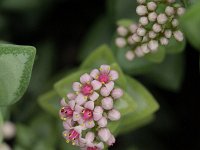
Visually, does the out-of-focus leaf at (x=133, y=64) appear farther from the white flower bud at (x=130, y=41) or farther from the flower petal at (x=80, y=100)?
the flower petal at (x=80, y=100)

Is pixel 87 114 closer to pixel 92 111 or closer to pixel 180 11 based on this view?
pixel 92 111

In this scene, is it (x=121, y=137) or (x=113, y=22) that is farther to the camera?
(x=121, y=137)

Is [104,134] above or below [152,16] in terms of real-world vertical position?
below

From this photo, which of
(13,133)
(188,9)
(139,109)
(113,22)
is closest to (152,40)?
(188,9)

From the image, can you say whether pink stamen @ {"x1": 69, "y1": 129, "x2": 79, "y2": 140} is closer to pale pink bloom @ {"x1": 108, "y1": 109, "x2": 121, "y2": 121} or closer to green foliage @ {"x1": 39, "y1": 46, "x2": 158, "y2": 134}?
pale pink bloom @ {"x1": 108, "y1": 109, "x2": 121, "y2": 121}

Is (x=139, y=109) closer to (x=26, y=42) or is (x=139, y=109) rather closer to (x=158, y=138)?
(x=158, y=138)

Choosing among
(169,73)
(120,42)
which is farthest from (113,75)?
(169,73)
